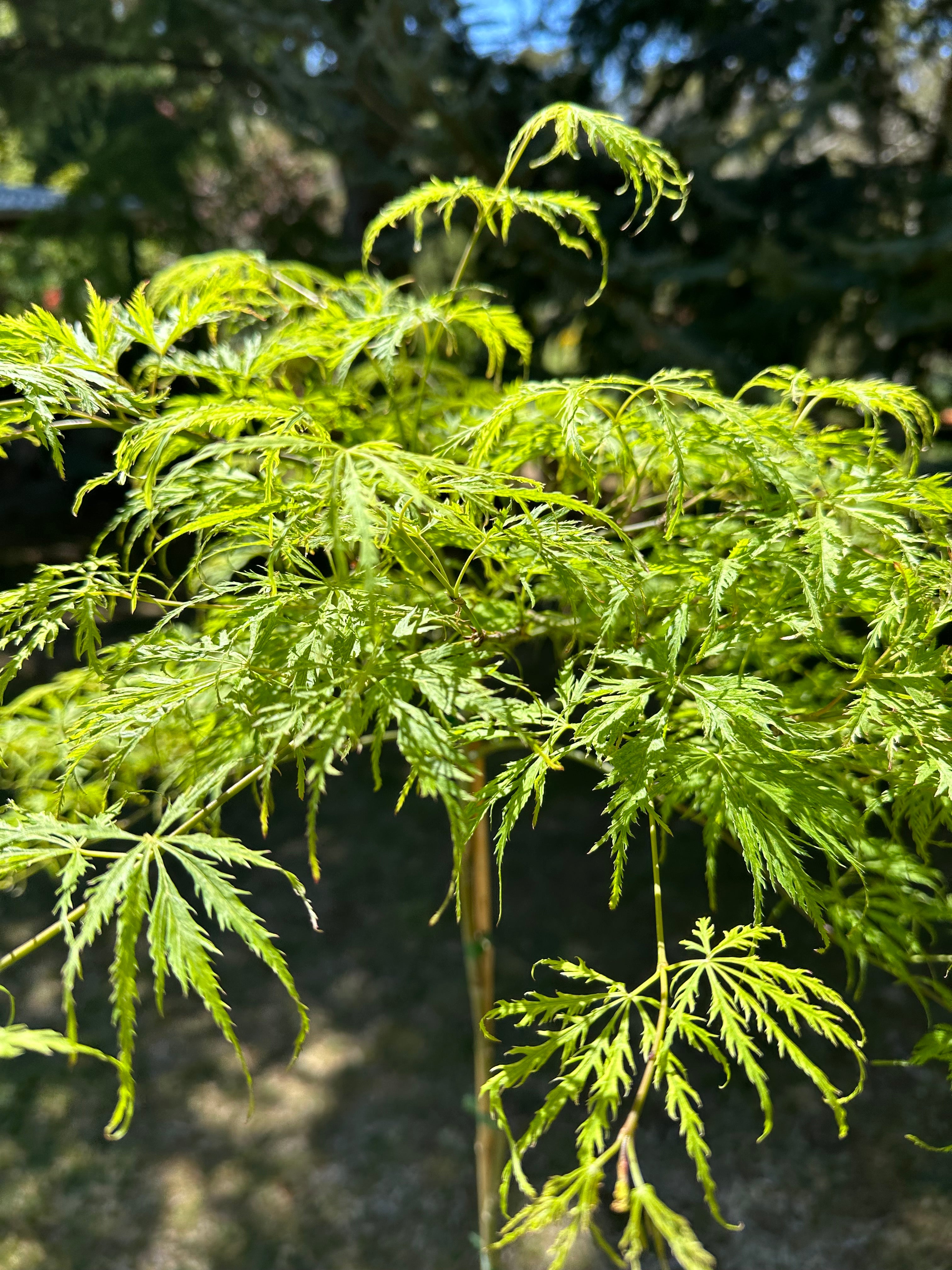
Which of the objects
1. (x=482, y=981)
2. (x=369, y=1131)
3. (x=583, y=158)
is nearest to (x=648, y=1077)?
(x=482, y=981)

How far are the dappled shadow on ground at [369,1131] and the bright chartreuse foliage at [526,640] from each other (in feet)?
5.05

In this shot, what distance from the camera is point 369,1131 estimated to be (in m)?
2.39

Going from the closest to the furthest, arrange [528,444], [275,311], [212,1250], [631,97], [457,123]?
[528,444] < [275,311] < [212,1250] < [457,123] < [631,97]

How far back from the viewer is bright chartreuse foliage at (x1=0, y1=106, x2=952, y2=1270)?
706 millimetres

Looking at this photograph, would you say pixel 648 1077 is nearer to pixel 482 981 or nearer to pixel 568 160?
pixel 482 981

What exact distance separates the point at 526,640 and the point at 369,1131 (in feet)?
6.26

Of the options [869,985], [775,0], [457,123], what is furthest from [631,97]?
[869,985]

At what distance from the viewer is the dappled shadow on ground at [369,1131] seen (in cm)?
211

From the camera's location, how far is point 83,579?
93cm

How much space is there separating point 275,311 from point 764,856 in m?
1.04

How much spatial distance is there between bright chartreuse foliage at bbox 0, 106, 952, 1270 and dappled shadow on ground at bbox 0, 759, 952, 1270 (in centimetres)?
154

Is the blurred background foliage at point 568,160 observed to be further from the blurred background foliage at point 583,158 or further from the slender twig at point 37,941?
the slender twig at point 37,941

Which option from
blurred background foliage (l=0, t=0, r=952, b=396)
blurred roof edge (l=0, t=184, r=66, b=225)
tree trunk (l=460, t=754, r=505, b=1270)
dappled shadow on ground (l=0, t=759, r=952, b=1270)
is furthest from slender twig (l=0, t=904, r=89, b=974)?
blurred roof edge (l=0, t=184, r=66, b=225)

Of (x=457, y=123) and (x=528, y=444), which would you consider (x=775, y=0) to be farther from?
(x=528, y=444)
